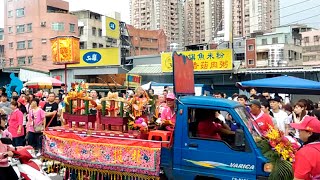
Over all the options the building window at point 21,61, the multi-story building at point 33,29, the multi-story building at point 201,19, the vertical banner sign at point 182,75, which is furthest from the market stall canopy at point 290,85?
the multi-story building at point 201,19

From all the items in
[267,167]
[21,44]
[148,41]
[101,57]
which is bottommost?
[267,167]

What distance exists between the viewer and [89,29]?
194ft

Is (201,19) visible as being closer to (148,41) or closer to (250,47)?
(148,41)

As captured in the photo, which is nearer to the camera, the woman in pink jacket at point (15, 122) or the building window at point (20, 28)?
the woman in pink jacket at point (15, 122)

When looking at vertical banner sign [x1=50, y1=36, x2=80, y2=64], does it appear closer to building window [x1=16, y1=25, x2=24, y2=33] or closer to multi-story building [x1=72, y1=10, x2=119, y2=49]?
multi-story building [x1=72, y1=10, x2=119, y2=49]

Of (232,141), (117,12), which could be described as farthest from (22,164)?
(117,12)

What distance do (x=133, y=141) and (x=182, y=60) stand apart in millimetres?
1686

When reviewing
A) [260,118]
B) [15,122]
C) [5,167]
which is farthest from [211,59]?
[5,167]

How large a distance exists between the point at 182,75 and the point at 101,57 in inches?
908

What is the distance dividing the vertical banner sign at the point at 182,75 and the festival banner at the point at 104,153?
109 cm

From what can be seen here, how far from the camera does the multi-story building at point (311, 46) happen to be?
202ft

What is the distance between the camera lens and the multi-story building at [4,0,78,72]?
54.5m

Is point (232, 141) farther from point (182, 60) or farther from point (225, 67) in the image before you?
point (225, 67)

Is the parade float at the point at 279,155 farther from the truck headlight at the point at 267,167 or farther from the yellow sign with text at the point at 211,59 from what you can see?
the yellow sign with text at the point at 211,59
